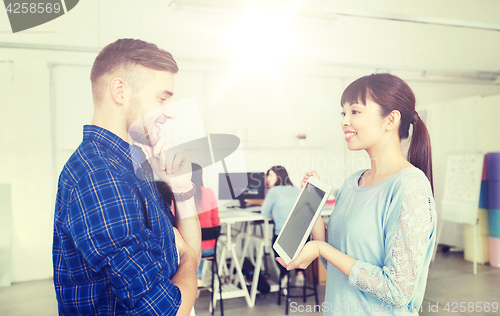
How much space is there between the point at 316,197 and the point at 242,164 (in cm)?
499

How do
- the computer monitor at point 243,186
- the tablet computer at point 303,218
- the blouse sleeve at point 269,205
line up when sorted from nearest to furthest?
the tablet computer at point 303,218 < the blouse sleeve at point 269,205 < the computer monitor at point 243,186

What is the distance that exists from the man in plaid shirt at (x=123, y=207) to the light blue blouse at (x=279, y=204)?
9.44ft

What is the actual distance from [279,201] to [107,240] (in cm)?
325

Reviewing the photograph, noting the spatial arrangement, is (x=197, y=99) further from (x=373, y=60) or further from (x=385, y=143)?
(x=385, y=143)

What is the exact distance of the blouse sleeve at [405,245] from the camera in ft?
3.40

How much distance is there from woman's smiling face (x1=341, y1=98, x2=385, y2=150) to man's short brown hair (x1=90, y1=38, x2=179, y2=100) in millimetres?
639

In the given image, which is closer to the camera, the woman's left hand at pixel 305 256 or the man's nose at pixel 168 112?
the man's nose at pixel 168 112

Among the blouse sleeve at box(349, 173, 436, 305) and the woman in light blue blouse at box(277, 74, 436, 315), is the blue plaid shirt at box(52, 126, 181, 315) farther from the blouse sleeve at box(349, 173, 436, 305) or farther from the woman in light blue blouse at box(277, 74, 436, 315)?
the blouse sleeve at box(349, 173, 436, 305)

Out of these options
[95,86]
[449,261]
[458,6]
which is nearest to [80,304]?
[95,86]

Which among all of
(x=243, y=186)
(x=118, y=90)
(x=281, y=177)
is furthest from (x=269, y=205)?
(x=118, y=90)

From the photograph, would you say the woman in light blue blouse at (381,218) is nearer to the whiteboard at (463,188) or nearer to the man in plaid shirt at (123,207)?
the man in plaid shirt at (123,207)

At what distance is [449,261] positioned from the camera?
17.9 ft

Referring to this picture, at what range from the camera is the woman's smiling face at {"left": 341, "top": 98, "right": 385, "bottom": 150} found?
3.97 feet

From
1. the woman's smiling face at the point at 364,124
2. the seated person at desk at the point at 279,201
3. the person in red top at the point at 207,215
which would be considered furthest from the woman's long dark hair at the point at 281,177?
the woman's smiling face at the point at 364,124
